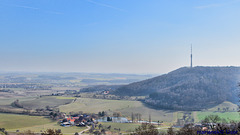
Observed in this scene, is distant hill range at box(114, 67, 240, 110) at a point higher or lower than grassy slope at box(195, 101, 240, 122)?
higher

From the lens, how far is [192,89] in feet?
374

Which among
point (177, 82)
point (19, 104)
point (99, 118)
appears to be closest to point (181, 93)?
point (177, 82)

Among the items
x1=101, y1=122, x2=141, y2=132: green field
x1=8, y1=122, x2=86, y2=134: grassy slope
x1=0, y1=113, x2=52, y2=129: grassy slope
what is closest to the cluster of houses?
x1=8, y1=122, x2=86, y2=134: grassy slope

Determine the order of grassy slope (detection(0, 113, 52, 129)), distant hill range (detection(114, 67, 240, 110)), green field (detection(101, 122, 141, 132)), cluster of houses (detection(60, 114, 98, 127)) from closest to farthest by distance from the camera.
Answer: green field (detection(101, 122, 141, 132)) < grassy slope (detection(0, 113, 52, 129)) < cluster of houses (detection(60, 114, 98, 127)) < distant hill range (detection(114, 67, 240, 110))

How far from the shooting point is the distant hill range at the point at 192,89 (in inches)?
4038

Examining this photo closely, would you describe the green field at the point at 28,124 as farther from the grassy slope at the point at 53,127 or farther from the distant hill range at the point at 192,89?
the distant hill range at the point at 192,89

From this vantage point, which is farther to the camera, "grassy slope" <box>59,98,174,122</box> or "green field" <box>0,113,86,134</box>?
"grassy slope" <box>59,98,174,122</box>

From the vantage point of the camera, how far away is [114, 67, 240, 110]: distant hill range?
103 m

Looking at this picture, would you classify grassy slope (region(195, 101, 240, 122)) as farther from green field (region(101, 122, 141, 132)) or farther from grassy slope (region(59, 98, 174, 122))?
green field (region(101, 122, 141, 132))

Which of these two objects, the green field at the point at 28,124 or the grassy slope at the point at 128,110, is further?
the grassy slope at the point at 128,110

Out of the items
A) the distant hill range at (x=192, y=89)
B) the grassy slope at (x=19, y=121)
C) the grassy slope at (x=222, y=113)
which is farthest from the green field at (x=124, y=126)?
the distant hill range at (x=192, y=89)

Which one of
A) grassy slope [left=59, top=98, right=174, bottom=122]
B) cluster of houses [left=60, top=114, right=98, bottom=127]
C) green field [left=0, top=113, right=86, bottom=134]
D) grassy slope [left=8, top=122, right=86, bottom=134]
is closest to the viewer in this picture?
grassy slope [left=8, top=122, right=86, bottom=134]

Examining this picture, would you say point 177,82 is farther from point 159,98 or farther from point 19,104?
point 19,104

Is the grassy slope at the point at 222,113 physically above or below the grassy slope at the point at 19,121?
above
